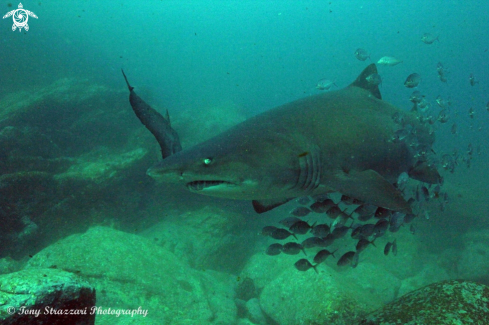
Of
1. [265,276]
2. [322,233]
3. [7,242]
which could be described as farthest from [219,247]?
[7,242]

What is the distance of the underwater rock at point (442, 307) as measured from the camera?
2.18m

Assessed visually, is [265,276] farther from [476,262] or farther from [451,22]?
[451,22]

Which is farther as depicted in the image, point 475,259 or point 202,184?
point 475,259

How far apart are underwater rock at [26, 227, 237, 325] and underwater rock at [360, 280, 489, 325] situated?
2825mm

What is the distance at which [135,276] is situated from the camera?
16.0 ft

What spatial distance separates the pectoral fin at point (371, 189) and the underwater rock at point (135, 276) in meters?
3.11

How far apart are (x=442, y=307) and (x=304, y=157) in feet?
6.23

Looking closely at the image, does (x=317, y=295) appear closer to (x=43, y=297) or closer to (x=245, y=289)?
(x=245, y=289)

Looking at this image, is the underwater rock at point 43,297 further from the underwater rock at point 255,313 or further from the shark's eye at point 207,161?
the underwater rock at point 255,313

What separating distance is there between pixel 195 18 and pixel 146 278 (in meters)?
167

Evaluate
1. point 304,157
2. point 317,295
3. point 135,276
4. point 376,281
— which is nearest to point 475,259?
point 376,281

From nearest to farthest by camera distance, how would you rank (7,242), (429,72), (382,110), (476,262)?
1. (382,110)
2. (7,242)
3. (476,262)
4. (429,72)

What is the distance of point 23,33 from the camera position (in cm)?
2588

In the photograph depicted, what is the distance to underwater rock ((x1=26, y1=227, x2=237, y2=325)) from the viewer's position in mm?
4379
